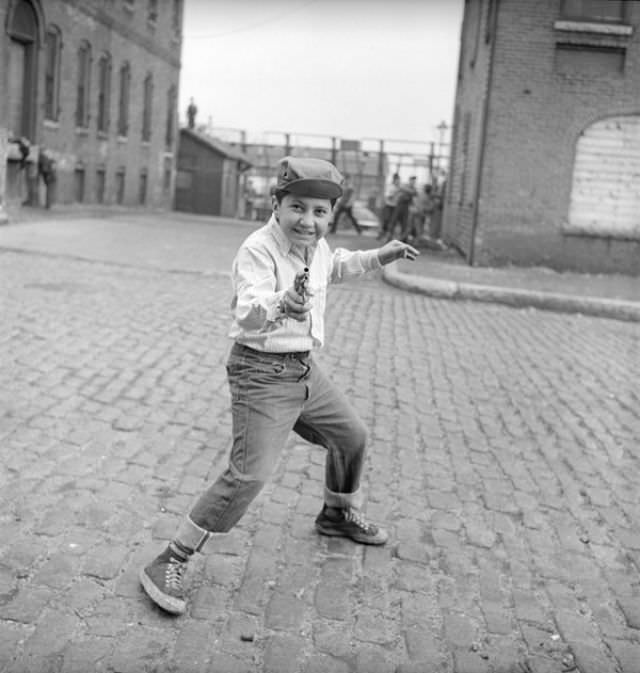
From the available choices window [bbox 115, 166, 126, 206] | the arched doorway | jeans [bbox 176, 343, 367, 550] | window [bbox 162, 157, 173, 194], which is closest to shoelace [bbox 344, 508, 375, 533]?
jeans [bbox 176, 343, 367, 550]

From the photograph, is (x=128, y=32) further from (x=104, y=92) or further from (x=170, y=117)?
(x=170, y=117)

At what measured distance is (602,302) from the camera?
506 inches

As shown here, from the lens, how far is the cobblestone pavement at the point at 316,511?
3.28 meters

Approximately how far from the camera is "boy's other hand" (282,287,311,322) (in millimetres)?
2939

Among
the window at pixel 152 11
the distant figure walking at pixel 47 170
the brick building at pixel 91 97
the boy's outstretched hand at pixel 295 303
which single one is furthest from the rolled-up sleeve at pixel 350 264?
the window at pixel 152 11

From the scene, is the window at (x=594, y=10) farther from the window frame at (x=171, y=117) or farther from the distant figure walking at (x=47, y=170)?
the window frame at (x=171, y=117)

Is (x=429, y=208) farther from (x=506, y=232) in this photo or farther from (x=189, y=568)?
(x=189, y=568)

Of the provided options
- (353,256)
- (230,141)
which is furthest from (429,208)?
(353,256)

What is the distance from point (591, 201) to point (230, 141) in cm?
3153

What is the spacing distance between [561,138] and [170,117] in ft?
84.4

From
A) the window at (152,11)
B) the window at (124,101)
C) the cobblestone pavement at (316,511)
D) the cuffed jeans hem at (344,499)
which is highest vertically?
the window at (152,11)

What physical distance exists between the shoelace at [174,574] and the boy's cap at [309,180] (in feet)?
4.54

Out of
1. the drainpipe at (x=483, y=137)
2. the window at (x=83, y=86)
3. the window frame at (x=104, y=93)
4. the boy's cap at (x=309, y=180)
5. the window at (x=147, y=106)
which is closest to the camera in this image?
the boy's cap at (x=309, y=180)

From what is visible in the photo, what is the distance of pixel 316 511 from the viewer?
14.8ft
